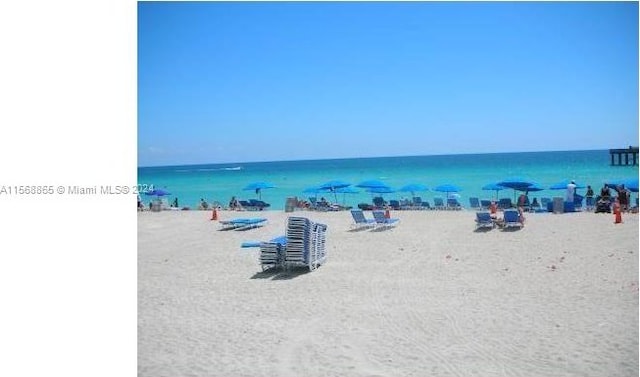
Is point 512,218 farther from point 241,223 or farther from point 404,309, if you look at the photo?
point 404,309

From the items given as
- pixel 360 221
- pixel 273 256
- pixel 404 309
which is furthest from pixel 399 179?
pixel 404 309

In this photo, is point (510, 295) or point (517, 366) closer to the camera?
point (517, 366)

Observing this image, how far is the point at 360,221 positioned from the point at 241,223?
122 inches

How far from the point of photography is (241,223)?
13.8m

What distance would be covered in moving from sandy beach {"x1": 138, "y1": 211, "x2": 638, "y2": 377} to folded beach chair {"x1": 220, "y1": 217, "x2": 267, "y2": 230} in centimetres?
266

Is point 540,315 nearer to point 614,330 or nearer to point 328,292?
point 614,330

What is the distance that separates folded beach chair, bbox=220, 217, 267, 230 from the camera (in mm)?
13836

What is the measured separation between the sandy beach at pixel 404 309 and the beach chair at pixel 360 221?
2262 millimetres

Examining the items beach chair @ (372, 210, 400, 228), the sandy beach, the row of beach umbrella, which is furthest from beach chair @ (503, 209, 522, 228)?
the row of beach umbrella
